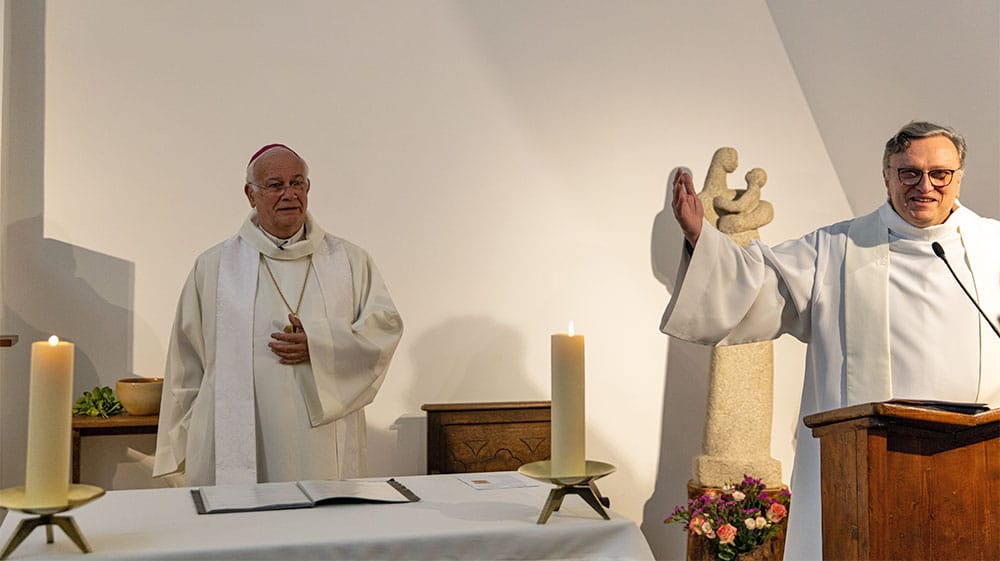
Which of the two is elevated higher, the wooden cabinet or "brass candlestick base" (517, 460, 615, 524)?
"brass candlestick base" (517, 460, 615, 524)

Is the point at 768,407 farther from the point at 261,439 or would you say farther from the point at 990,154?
the point at 261,439

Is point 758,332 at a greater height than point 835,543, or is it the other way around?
point 758,332

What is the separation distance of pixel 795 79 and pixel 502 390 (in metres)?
2.41

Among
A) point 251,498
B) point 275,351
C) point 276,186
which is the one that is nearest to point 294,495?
point 251,498

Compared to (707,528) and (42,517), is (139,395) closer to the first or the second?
(707,528)

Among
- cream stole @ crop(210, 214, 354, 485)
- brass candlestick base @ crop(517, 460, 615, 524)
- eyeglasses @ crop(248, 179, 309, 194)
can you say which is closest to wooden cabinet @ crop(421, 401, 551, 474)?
cream stole @ crop(210, 214, 354, 485)

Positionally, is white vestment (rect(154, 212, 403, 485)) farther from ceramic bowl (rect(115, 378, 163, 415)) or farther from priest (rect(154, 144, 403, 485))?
ceramic bowl (rect(115, 378, 163, 415))

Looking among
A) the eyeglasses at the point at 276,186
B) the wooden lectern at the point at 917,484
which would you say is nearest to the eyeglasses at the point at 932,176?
the wooden lectern at the point at 917,484

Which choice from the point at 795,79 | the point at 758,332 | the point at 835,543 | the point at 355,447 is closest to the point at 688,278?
the point at 758,332

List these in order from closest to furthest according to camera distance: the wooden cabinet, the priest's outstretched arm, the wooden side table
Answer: the priest's outstretched arm < the wooden side table < the wooden cabinet

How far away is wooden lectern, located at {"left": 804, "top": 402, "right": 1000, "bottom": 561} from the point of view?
6.19 feet

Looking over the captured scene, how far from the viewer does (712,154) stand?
214 inches

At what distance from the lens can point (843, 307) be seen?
9.54 ft

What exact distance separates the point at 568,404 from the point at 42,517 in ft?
2.78
